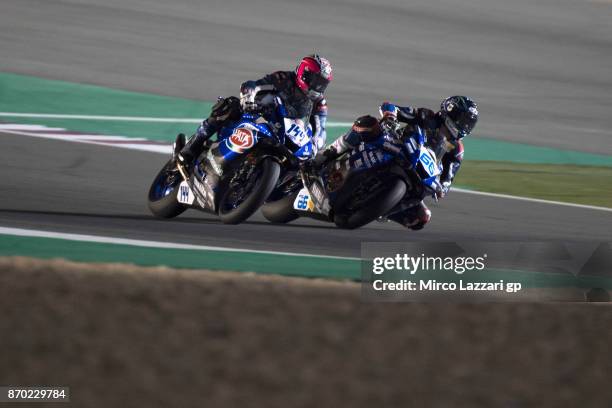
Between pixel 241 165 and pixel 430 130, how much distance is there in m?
2.10

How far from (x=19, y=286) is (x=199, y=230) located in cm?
324

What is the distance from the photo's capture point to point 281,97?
12.8 meters

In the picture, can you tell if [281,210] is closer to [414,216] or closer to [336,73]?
[414,216]

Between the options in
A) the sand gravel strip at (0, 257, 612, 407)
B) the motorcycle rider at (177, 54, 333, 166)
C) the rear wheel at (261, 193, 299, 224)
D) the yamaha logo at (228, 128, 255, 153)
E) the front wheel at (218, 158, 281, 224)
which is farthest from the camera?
the rear wheel at (261, 193, 299, 224)

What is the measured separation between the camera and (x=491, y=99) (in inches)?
874

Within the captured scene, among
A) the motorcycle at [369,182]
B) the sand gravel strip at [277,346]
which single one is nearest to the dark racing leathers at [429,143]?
the motorcycle at [369,182]

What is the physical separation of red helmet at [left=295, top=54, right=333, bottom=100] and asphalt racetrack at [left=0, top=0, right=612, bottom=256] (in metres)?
1.75

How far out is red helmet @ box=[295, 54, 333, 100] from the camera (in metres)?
12.8

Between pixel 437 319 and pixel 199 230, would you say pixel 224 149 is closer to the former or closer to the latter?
pixel 199 230

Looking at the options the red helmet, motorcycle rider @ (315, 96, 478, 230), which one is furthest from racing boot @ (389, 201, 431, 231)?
the red helmet

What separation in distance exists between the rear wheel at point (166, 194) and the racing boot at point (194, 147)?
259mm

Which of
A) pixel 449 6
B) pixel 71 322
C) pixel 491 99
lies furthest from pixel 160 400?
pixel 449 6

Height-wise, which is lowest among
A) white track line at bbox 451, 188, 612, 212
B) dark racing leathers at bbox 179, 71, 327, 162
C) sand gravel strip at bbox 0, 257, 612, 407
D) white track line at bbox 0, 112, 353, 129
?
sand gravel strip at bbox 0, 257, 612, 407

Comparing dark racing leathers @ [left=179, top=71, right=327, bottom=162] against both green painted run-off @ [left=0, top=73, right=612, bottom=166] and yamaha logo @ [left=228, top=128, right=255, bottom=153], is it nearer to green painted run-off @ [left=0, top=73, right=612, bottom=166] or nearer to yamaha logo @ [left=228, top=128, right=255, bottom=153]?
yamaha logo @ [left=228, top=128, right=255, bottom=153]
